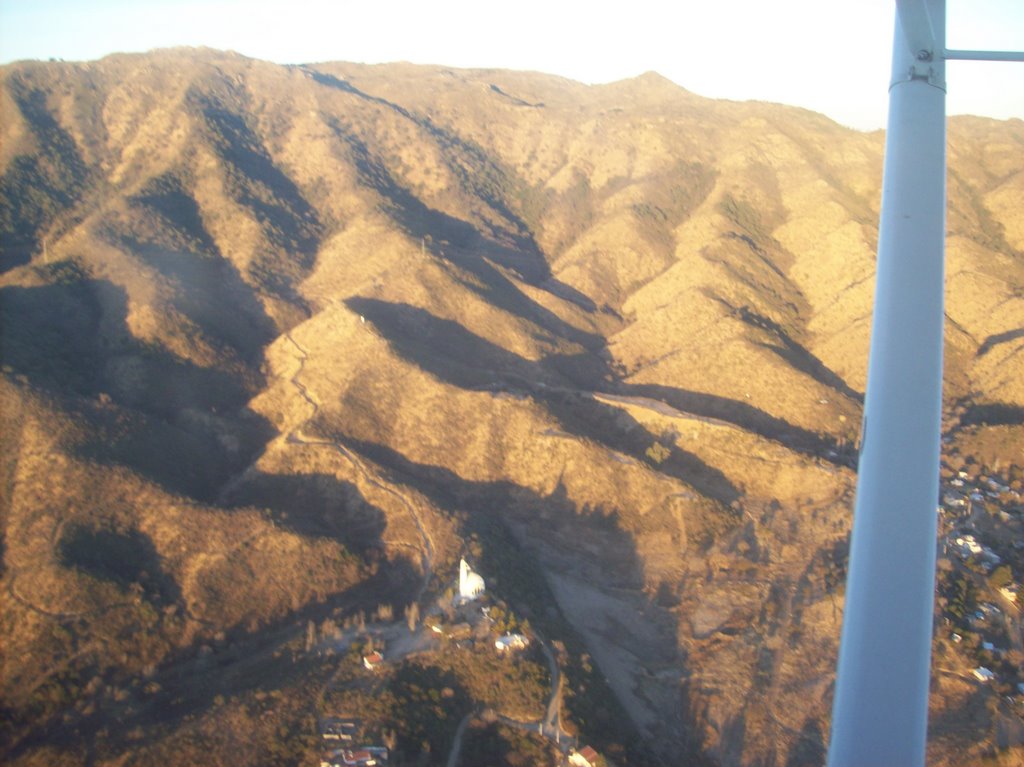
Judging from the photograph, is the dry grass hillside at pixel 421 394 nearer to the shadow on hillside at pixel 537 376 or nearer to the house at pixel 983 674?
the shadow on hillside at pixel 537 376

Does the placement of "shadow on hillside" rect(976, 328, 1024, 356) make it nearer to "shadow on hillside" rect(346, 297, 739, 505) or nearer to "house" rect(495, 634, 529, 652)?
"shadow on hillside" rect(346, 297, 739, 505)

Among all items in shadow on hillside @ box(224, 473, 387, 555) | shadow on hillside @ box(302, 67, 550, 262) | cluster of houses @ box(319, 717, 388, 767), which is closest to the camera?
cluster of houses @ box(319, 717, 388, 767)

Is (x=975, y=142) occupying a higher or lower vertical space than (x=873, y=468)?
higher

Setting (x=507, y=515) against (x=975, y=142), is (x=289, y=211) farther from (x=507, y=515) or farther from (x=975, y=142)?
(x=975, y=142)

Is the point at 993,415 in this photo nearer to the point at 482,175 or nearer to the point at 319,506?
the point at 319,506

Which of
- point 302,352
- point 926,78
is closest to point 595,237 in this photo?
point 302,352

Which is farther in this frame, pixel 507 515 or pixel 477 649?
pixel 507 515

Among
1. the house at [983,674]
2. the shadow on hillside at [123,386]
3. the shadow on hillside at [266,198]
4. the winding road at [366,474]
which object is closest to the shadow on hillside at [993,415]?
the house at [983,674]

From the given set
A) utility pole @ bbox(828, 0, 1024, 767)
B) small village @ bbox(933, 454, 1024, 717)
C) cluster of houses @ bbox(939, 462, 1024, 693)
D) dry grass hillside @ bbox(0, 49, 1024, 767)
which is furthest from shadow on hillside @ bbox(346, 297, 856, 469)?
utility pole @ bbox(828, 0, 1024, 767)
